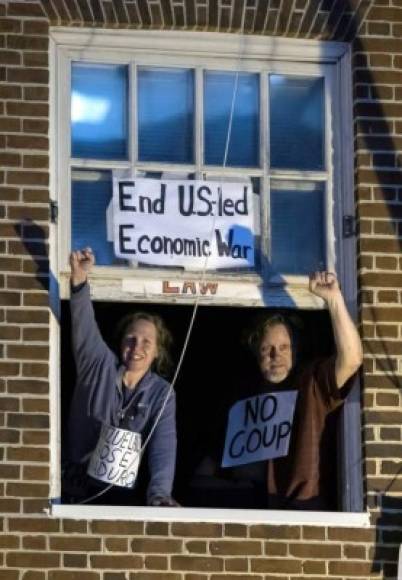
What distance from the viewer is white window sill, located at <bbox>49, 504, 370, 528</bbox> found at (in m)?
8.98

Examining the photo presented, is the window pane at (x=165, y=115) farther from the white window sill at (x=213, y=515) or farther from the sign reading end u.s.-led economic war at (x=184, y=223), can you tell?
the white window sill at (x=213, y=515)

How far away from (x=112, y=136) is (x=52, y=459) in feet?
5.73

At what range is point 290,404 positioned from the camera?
9484 mm

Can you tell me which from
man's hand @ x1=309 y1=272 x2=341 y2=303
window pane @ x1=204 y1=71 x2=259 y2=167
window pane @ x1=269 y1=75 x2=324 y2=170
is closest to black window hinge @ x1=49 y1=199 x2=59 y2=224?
window pane @ x1=204 y1=71 x2=259 y2=167

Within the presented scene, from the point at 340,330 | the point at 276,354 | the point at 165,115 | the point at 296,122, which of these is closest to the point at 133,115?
the point at 165,115

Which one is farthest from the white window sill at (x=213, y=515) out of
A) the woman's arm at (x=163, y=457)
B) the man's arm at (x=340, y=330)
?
the man's arm at (x=340, y=330)

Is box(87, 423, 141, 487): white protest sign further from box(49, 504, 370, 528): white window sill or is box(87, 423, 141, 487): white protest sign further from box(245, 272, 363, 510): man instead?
box(245, 272, 363, 510): man

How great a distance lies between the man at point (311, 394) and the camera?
30.5 ft

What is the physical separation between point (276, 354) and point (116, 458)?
103 centimetres

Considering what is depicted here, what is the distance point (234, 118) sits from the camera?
9727mm

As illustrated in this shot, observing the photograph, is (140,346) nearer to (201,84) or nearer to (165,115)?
(165,115)

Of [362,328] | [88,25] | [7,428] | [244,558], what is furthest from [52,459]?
[88,25]

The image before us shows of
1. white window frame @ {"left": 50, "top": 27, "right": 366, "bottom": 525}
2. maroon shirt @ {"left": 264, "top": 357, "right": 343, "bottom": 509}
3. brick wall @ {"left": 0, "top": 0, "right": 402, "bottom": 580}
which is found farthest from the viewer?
white window frame @ {"left": 50, "top": 27, "right": 366, "bottom": 525}

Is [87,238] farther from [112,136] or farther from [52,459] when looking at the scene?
[52,459]
